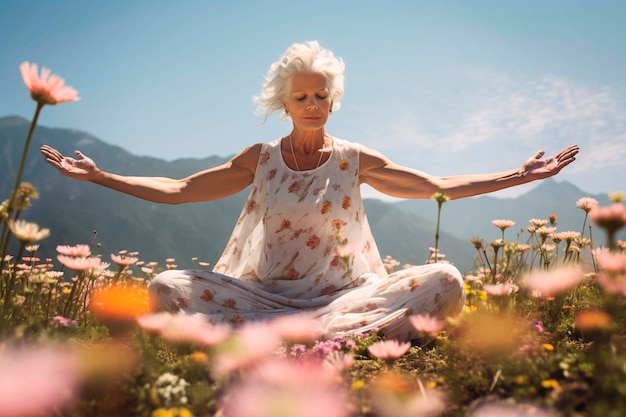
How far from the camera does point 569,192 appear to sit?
139 metres

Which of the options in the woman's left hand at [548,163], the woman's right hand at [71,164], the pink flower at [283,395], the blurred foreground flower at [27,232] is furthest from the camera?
the woman's left hand at [548,163]

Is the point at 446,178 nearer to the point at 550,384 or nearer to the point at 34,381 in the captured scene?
the point at 550,384

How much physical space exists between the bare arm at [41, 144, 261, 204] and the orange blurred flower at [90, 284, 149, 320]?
71 centimetres

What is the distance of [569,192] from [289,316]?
155 meters

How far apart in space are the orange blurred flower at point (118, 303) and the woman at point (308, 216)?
0.67 feet

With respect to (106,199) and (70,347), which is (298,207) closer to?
(70,347)

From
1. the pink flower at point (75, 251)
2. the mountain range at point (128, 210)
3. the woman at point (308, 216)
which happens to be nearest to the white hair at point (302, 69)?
the woman at point (308, 216)

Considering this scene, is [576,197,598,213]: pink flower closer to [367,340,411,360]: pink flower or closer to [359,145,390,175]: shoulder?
[359,145,390,175]: shoulder

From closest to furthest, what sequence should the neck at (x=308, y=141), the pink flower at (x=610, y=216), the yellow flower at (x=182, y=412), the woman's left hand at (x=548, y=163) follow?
the pink flower at (x=610, y=216) < the yellow flower at (x=182, y=412) < the woman's left hand at (x=548, y=163) < the neck at (x=308, y=141)

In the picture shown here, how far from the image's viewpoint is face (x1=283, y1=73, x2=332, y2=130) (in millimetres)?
3604

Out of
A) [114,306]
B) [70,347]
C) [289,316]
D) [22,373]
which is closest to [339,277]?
[289,316]

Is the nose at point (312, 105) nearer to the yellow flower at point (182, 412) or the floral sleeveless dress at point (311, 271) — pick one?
the floral sleeveless dress at point (311, 271)

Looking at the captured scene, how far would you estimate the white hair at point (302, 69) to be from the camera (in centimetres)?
365

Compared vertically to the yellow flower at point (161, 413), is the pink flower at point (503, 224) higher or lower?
higher
